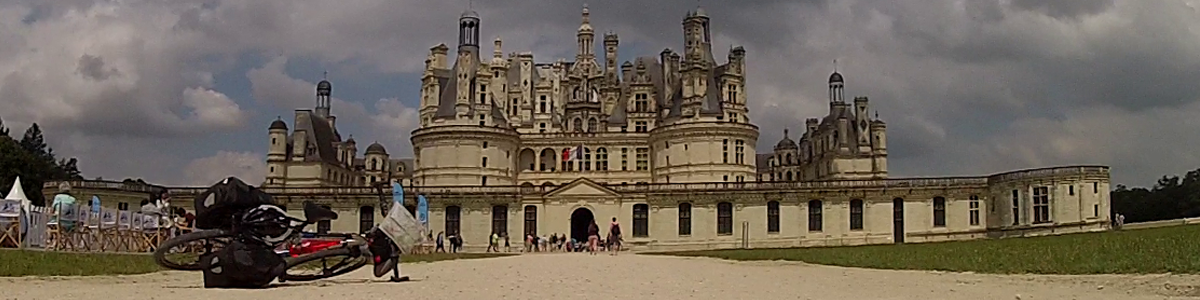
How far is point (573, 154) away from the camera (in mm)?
78188

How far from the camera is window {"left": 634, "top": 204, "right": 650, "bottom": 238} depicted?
64562mm

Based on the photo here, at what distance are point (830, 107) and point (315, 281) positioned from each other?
75.5 meters

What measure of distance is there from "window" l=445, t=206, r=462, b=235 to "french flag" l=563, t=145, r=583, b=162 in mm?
14857

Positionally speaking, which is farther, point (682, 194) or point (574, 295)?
point (682, 194)

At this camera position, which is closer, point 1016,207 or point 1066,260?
point 1066,260

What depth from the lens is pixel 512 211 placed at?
6481cm

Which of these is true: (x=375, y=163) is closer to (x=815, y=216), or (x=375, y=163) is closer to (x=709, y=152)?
(x=709, y=152)

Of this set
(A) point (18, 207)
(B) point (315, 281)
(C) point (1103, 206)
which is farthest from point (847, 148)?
(B) point (315, 281)

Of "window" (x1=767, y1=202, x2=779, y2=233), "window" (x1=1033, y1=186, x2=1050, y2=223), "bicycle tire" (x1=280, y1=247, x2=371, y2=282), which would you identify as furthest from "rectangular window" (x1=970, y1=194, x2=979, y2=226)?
"bicycle tire" (x1=280, y1=247, x2=371, y2=282)

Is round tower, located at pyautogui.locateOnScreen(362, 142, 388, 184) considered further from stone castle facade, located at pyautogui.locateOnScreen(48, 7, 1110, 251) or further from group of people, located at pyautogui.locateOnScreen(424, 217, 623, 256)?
group of people, located at pyautogui.locateOnScreen(424, 217, 623, 256)

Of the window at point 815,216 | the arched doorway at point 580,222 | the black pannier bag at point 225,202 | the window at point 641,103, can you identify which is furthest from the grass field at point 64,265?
the window at point 641,103

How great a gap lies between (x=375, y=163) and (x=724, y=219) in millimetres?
47285

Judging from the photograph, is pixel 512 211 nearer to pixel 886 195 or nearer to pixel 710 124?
pixel 710 124

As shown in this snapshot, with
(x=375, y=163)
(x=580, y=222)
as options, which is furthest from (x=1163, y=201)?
(x=375, y=163)
